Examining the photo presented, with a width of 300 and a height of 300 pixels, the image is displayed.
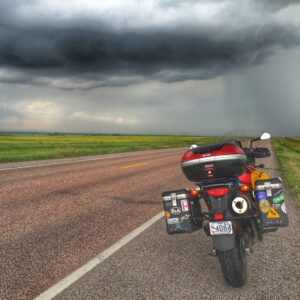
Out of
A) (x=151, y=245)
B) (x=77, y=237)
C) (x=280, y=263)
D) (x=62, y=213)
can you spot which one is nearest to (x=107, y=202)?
(x=62, y=213)

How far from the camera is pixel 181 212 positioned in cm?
382

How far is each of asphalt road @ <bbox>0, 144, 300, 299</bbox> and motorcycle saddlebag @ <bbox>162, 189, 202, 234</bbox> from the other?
0.50 meters

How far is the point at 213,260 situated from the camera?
4203 mm

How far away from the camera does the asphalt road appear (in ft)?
11.0

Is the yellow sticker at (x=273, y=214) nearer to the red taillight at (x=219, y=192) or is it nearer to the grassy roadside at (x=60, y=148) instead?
the red taillight at (x=219, y=192)

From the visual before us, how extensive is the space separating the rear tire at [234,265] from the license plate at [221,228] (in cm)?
17

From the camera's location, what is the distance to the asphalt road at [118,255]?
3355mm

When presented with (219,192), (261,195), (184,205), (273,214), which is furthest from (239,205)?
(184,205)

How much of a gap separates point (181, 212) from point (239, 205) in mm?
690

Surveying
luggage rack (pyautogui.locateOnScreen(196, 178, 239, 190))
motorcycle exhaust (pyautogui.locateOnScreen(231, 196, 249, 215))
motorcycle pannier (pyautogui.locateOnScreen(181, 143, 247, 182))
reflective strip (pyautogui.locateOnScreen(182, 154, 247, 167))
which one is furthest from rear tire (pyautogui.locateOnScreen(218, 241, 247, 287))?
reflective strip (pyautogui.locateOnScreen(182, 154, 247, 167))

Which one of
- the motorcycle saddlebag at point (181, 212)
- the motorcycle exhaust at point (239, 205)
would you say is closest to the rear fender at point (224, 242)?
the motorcycle exhaust at point (239, 205)

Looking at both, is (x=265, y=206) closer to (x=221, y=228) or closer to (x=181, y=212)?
(x=221, y=228)

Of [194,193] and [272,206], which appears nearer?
[272,206]

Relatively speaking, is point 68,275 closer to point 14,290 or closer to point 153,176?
point 14,290
